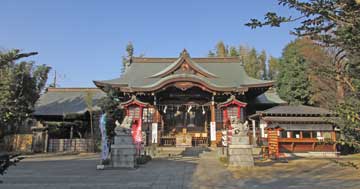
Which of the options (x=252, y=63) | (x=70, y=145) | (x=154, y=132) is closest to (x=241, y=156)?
(x=154, y=132)

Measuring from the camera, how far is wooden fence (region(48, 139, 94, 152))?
66.8ft

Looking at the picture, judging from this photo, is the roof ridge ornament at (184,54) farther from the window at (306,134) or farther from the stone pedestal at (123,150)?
the stone pedestal at (123,150)

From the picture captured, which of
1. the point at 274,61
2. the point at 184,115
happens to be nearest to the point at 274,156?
the point at 184,115

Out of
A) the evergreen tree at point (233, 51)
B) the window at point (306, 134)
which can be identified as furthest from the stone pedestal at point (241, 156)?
the evergreen tree at point (233, 51)

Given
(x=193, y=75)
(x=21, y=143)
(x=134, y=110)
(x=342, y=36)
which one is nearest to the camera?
(x=342, y=36)

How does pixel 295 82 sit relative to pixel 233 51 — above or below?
below

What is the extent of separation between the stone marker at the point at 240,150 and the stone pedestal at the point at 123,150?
13.2ft

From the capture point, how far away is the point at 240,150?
11.2 meters

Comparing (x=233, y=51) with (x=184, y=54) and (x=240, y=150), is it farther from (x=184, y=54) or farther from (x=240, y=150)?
(x=240, y=150)

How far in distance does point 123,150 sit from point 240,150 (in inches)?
184

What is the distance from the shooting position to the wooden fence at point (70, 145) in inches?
802

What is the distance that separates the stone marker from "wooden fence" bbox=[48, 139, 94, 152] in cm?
1246

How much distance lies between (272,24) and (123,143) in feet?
30.5

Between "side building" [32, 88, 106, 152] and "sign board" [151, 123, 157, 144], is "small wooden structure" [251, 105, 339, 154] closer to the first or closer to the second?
"sign board" [151, 123, 157, 144]
